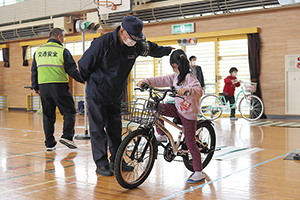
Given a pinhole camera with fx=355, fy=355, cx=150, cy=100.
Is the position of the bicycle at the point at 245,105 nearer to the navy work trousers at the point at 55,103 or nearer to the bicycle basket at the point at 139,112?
the navy work trousers at the point at 55,103

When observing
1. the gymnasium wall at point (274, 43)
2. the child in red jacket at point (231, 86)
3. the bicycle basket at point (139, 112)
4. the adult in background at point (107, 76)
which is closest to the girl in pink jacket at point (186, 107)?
the bicycle basket at point (139, 112)

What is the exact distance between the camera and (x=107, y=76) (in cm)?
321

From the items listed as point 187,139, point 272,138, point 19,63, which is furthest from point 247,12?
point 19,63

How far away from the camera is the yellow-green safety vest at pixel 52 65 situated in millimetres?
4637

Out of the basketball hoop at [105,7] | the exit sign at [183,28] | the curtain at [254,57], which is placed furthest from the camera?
the exit sign at [183,28]

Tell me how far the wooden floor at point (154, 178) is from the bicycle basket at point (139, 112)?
575 mm

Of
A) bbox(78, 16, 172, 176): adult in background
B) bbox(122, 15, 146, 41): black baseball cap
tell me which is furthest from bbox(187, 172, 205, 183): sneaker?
bbox(122, 15, 146, 41): black baseball cap

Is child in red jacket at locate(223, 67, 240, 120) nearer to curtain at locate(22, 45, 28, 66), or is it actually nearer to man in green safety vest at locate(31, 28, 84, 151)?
man in green safety vest at locate(31, 28, 84, 151)

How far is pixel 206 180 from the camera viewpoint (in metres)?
3.15

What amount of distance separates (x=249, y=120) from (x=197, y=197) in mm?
6210

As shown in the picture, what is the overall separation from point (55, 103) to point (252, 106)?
5.37m

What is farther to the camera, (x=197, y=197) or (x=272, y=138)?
(x=272, y=138)

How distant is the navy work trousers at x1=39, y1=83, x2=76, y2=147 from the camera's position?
15.2ft

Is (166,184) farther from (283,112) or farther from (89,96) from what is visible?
(283,112)
